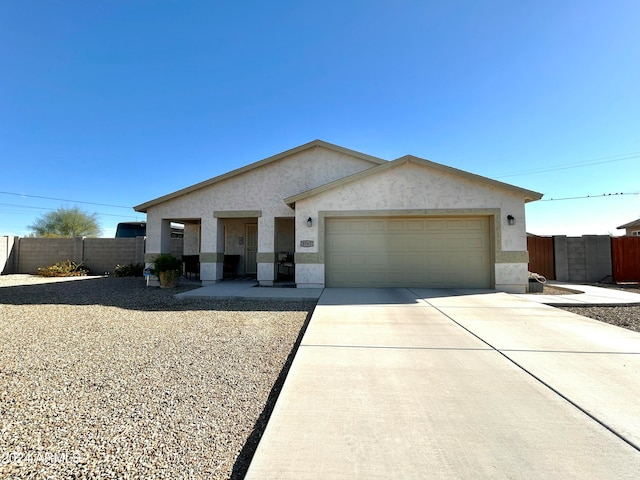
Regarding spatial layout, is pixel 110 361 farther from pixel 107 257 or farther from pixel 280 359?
pixel 107 257

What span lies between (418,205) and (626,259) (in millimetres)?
9498

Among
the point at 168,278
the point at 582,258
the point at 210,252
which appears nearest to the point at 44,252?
the point at 168,278

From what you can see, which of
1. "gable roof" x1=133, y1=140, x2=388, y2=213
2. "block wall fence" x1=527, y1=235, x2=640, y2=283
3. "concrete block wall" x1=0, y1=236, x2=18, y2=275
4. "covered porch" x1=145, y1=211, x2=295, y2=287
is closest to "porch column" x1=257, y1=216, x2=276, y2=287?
"covered porch" x1=145, y1=211, x2=295, y2=287

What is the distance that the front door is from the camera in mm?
13938

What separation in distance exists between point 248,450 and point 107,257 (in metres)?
16.8

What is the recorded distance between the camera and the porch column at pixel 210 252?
1127 centimetres

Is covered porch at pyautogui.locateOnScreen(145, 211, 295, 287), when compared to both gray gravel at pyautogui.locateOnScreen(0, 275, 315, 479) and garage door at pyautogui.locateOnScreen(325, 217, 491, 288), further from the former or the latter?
gray gravel at pyautogui.locateOnScreen(0, 275, 315, 479)

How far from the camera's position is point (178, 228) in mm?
18281

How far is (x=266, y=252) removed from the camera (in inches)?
434

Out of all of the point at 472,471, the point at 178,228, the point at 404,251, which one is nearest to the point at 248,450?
the point at 472,471

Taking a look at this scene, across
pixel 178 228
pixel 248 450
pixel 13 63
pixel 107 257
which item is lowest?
pixel 248 450

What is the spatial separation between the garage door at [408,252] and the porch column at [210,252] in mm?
4452

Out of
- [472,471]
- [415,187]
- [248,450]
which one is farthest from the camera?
[415,187]

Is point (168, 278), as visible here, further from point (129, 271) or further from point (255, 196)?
point (129, 271)
